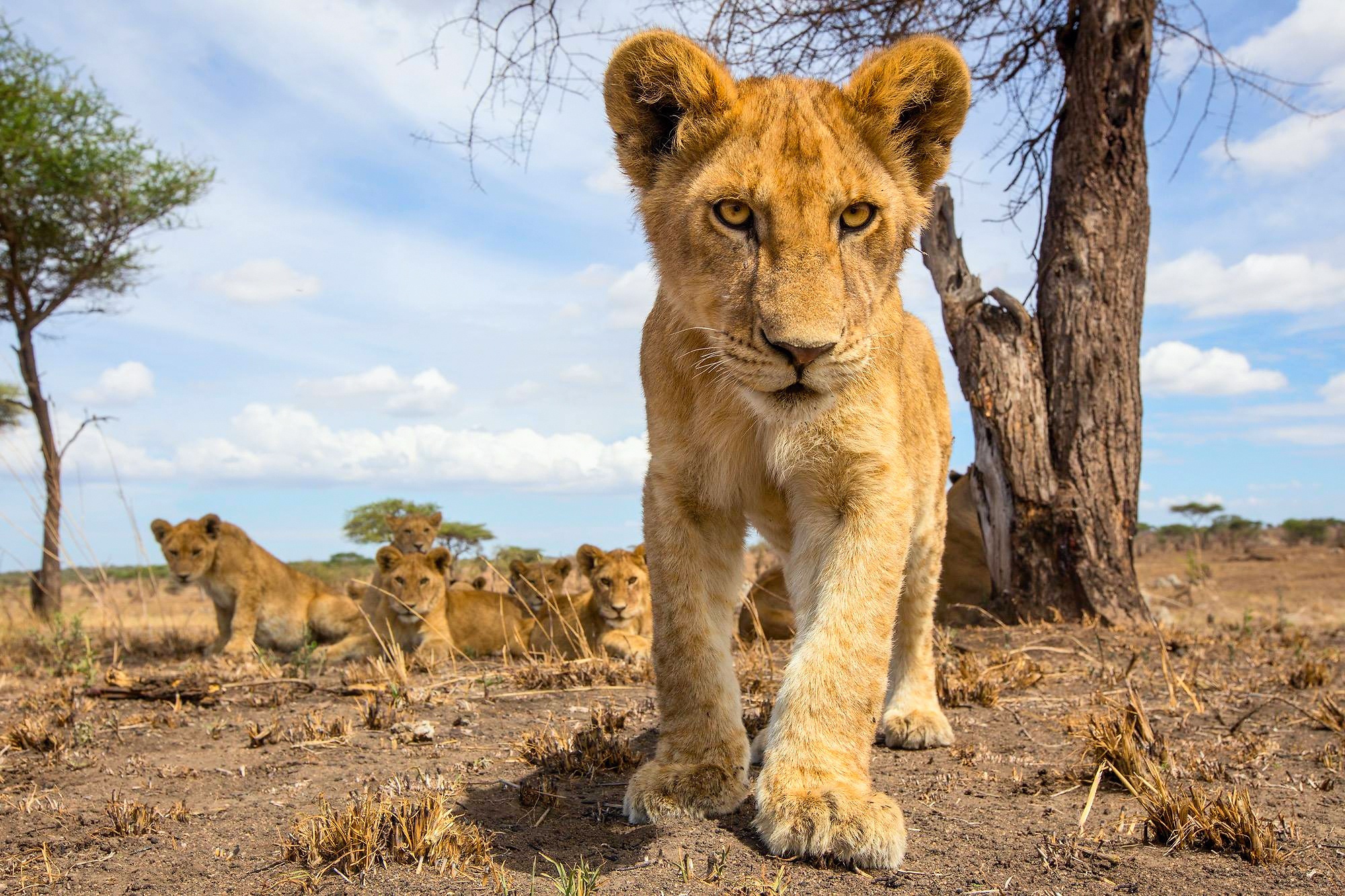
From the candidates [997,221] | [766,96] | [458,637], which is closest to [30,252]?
[458,637]

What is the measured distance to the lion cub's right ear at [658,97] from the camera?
3.06 metres

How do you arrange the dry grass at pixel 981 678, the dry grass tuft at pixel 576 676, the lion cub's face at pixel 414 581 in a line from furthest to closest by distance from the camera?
1. the lion cub's face at pixel 414 581
2. the dry grass tuft at pixel 576 676
3. the dry grass at pixel 981 678

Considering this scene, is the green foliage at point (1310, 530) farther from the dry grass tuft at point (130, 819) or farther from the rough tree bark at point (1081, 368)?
the dry grass tuft at point (130, 819)

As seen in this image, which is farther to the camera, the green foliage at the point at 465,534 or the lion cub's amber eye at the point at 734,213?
the green foliage at the point at 465,534

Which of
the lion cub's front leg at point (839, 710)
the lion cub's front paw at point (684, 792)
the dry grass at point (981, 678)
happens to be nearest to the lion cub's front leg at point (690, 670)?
the lion cub's front paw at point (684, 792)

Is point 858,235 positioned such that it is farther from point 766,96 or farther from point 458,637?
point 458,637

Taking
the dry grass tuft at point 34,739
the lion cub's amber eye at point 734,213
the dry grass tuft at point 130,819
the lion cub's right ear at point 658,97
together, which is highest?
the lion cub's right ear at point 658,97

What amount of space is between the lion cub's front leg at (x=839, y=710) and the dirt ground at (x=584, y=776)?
98 millimetres

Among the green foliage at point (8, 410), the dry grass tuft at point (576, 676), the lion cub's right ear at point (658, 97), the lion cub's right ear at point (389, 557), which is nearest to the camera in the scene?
the lion cub's right ear at point (658, 97)

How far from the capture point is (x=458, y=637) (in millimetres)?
8703

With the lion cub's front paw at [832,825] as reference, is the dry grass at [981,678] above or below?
above

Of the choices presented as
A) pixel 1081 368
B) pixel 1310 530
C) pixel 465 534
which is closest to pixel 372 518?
pixel 465 534

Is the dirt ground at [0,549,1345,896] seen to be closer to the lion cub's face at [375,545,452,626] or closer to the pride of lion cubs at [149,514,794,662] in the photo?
the pride of lion cubs at [149,514,794,662]

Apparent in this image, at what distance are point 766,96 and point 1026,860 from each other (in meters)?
2.37
